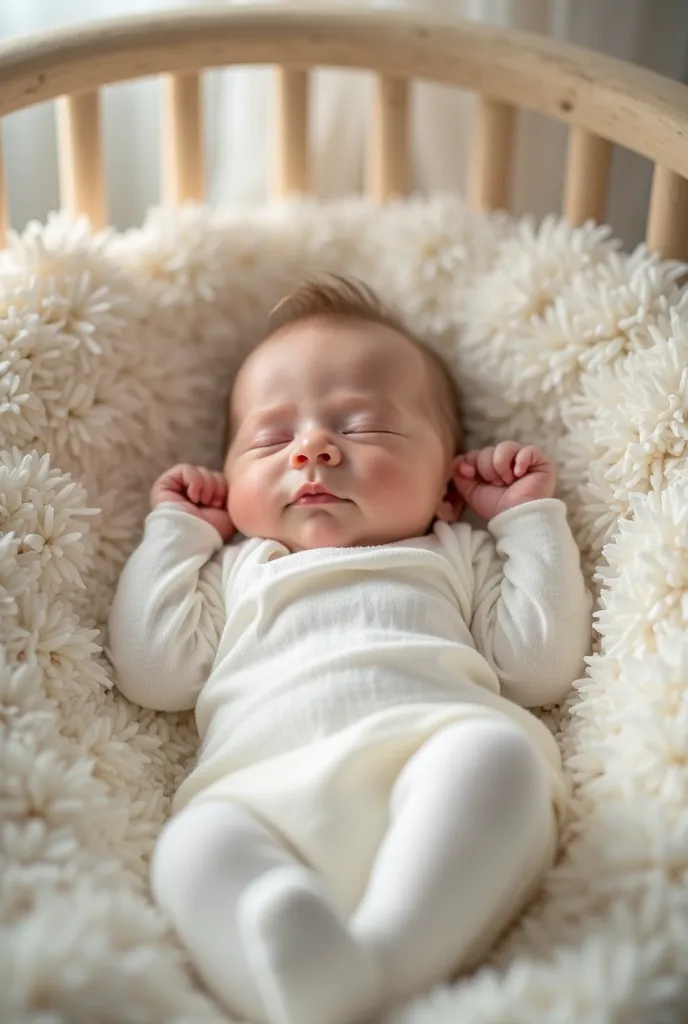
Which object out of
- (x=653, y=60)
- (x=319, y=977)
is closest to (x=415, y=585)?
(x=319, y=977)

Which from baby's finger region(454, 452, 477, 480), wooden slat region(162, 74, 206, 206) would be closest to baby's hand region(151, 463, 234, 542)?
baby's finger region(454, 452, 477, 480)

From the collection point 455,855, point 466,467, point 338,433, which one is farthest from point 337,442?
point 455,855

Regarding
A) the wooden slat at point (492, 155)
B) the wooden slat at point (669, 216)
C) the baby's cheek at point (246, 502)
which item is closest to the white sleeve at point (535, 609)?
the baby's cheek at point (246, 502)

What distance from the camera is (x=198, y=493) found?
1.21 meters

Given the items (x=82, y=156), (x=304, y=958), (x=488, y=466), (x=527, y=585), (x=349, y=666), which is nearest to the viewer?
(x=304, y=958)

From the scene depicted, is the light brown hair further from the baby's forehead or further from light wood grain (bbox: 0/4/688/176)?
light wood grain (bbox: 0/4/688/176)

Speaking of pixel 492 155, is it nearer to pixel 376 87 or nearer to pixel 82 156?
pixel 376 87

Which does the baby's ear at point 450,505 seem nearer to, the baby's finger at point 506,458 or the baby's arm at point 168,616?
the baby's finger at point 506,458

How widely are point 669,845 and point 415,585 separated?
1.15 ft

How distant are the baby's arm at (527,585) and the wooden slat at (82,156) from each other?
1.80ft

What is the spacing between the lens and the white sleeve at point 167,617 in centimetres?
108

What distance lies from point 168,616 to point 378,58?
70 centimetres

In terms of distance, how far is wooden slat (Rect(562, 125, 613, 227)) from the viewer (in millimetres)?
1314

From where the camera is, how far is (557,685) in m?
1.07
